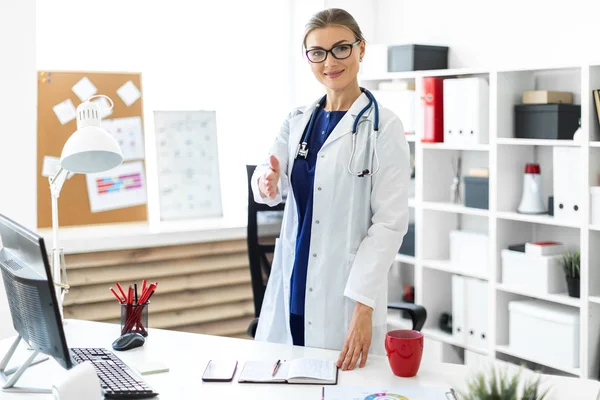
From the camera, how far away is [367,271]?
2.10 m

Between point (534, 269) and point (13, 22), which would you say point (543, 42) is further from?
point (13, 22)

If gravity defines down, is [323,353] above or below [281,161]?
below

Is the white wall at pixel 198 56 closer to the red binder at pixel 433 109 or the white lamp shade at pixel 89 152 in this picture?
the red binder at pixel 433 109

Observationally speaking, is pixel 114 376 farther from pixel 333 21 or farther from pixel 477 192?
pixel 477 192

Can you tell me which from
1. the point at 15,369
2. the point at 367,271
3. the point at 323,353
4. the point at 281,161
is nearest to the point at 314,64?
the point at 281,161

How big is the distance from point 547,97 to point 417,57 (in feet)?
2.60

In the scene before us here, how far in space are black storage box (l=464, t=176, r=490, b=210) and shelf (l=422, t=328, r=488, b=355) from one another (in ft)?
2.20

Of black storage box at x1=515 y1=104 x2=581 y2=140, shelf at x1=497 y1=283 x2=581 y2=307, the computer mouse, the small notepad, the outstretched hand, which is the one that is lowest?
shelf at x1=497 y1=283 x2=581 y2=307

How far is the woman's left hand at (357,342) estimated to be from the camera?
1.96 metres

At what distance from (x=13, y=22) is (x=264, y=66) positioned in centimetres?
161

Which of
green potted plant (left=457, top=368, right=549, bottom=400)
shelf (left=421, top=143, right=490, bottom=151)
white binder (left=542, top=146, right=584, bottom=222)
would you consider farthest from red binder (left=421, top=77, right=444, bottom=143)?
green potted plant (left=457, top=368, right=549, bottom=400)

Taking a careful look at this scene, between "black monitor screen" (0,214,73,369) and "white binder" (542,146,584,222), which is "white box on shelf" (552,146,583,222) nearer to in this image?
"white binder" (542,146,584,222)

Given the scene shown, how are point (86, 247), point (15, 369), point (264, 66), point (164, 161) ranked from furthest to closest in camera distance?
point (264, 66), point (164, 161), point (86, 247), point (15, 369)

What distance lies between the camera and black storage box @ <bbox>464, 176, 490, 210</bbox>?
3590mm
